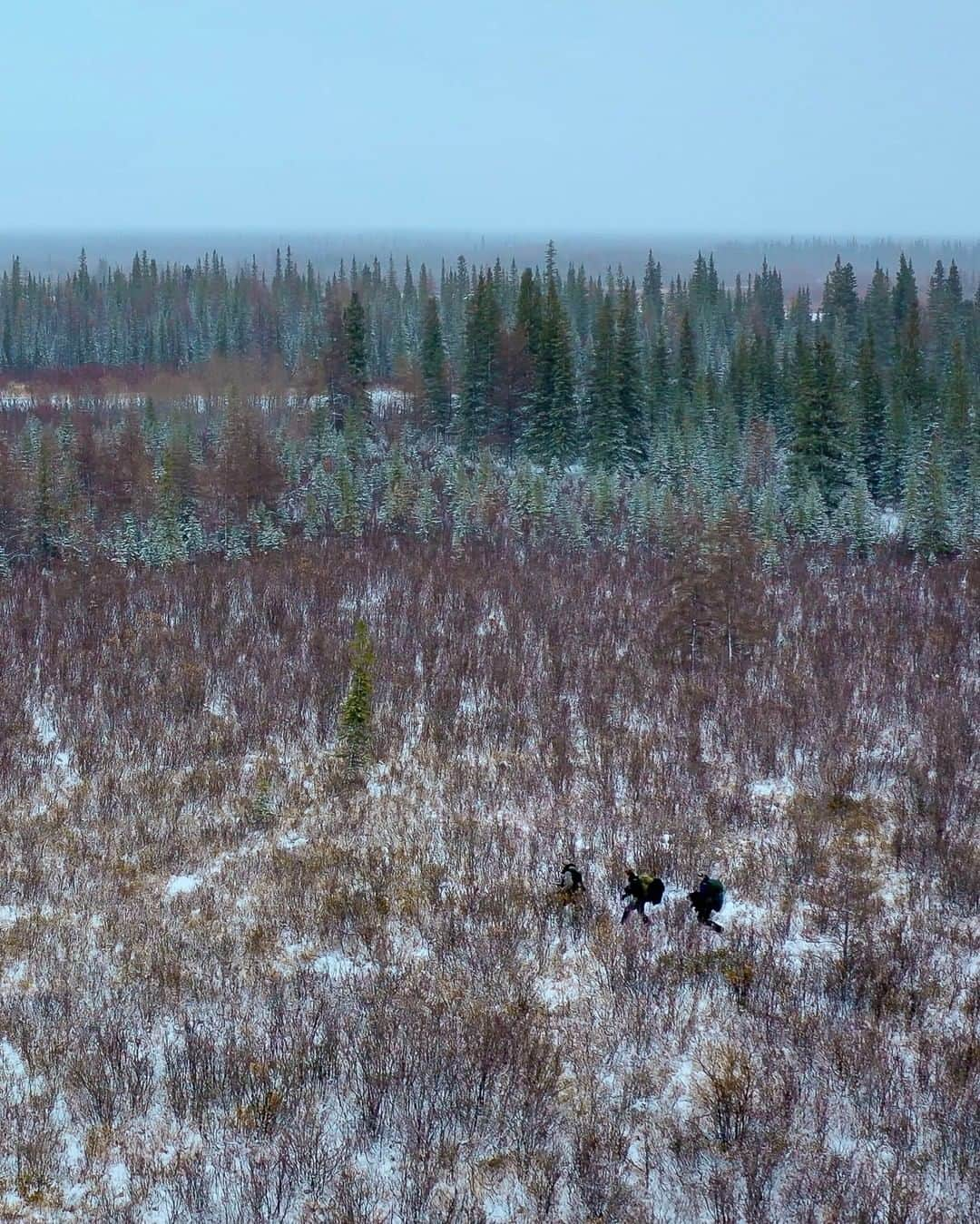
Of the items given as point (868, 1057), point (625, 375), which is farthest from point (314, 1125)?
point (625, 375)

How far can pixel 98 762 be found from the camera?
45.7 feet

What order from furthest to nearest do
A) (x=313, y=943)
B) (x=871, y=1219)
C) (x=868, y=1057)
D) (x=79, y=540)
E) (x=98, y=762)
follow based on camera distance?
(x=79, y=540) < (x=98, y=762) < (x=313, y=943) < (x=868, y=1057) < (x=871, y=1219)

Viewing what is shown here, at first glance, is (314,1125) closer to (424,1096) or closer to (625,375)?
(424,1096)

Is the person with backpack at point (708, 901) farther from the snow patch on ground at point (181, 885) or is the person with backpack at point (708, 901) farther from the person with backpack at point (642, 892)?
the snow patch on ground at point (181, 885)

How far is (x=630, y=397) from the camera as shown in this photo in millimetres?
48250

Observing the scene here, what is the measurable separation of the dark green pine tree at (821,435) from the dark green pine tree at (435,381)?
72.6 ft

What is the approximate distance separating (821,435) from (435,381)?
2391cm

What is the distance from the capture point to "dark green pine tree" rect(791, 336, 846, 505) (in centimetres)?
4116

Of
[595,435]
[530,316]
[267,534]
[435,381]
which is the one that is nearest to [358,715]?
[267,534]

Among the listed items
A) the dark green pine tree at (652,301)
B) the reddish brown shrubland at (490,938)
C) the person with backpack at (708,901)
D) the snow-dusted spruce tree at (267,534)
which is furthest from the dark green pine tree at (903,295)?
the person with backpack at (708,901)

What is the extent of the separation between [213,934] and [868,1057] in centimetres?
596

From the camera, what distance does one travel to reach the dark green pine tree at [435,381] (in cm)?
5478

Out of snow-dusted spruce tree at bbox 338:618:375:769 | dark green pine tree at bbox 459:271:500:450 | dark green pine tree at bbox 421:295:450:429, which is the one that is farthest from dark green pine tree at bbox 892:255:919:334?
snow-dusted spruce tree at bbox 338:618:375:769

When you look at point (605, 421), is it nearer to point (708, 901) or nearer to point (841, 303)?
point (708, 901)
